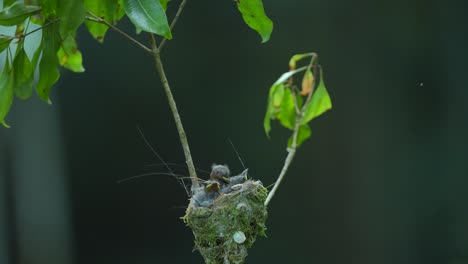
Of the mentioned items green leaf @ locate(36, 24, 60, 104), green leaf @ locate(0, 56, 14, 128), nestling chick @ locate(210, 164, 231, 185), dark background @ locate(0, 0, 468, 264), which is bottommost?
dark background @ locate(0, 0, 468, 264)

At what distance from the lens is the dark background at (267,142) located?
10.4 feet

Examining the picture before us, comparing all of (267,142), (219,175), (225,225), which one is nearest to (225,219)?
(225,225)

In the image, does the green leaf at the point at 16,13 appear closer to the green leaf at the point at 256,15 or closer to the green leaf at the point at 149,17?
the green leaf at the point at 149,17

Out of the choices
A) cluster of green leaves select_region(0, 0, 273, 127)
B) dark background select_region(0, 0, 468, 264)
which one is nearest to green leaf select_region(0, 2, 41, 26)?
cluster of green leaves select_region(0, 0, 273, 127)

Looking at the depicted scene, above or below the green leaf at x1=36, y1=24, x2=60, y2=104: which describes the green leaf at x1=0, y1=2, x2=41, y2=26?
above

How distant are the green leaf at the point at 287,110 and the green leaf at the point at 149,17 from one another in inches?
18.0

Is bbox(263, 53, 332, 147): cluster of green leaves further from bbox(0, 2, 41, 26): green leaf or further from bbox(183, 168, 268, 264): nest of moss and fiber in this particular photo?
bbox(0, 2, 41, 26): green leaf

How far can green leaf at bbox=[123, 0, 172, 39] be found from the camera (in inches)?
40.8

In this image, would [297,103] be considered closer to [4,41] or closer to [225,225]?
[225,225]

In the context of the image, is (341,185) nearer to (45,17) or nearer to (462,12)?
(462,12)

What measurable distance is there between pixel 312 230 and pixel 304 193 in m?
0.20

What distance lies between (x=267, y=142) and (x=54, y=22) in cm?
206

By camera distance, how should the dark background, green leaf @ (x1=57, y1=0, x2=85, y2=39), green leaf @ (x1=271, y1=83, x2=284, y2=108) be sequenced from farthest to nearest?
the dark background < green leaf @ (x1=271, y1=83, x2=284, y2=108) < green leaf @ (x1=57, y1=0, x2=85, y2=39)

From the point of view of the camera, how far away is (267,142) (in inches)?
123
